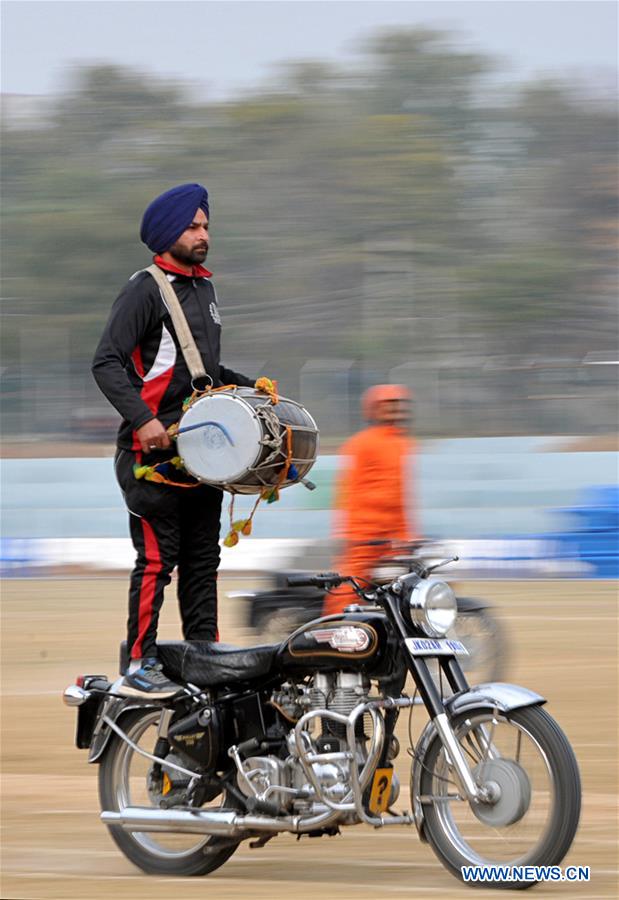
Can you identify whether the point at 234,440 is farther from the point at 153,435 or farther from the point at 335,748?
the point at 335,748

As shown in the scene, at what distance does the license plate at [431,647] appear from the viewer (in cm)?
527

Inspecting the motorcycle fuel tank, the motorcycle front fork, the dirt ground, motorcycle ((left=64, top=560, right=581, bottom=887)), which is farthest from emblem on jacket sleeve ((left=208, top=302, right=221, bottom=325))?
the dirt ground

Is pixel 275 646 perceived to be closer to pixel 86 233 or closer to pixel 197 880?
pixel 197 880

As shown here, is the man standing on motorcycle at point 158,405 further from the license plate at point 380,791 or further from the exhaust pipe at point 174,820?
the license plate at point 380,791

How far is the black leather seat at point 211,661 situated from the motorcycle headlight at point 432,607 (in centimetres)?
52

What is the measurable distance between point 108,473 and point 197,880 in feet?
45.8

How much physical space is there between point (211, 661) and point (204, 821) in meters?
0.51

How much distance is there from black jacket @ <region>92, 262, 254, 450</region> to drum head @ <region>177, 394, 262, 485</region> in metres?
0.17

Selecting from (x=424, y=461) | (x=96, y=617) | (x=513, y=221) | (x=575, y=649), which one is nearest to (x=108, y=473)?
(x=424, y=461)

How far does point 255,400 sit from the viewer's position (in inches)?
223

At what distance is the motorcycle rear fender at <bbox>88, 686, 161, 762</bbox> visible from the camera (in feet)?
19.4

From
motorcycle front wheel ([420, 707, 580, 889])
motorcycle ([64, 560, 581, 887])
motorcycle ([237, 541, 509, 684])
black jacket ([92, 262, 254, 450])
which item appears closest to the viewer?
motorcycle front wheel ([420, 707, 580, 889])

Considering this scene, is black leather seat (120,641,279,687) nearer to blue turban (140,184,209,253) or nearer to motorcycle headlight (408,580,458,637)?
motorcycle headlight (408,580,458,637)

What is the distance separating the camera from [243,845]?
249 inches
